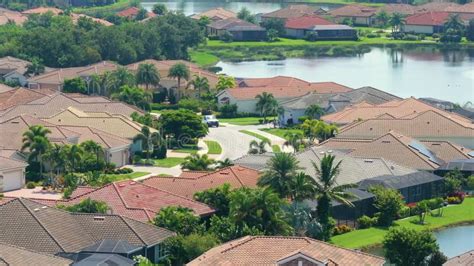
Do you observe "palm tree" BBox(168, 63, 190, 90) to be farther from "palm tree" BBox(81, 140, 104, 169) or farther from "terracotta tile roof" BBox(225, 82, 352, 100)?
"palm tree" BBox(81, 140, 104, 169)

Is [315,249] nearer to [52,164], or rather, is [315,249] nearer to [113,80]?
[52,164]

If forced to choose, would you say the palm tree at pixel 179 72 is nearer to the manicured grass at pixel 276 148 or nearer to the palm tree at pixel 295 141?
the palm tree at pixel 295 141

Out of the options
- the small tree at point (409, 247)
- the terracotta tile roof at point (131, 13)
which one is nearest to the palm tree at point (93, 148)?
the small tree at point (409, 247)

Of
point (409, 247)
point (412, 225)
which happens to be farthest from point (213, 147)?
point (409, 247)

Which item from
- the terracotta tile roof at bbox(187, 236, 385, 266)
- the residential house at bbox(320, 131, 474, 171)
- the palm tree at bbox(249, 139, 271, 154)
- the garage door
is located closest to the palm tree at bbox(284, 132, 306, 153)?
the palm tree at bbox(249, 139, 271, 154)

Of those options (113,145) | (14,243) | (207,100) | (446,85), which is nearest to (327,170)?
(14,243)

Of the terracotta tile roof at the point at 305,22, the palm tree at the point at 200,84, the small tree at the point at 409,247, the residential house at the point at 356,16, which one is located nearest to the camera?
the small tree at the point at 409,247

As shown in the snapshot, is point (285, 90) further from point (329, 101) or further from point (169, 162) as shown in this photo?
point (169, 162)
